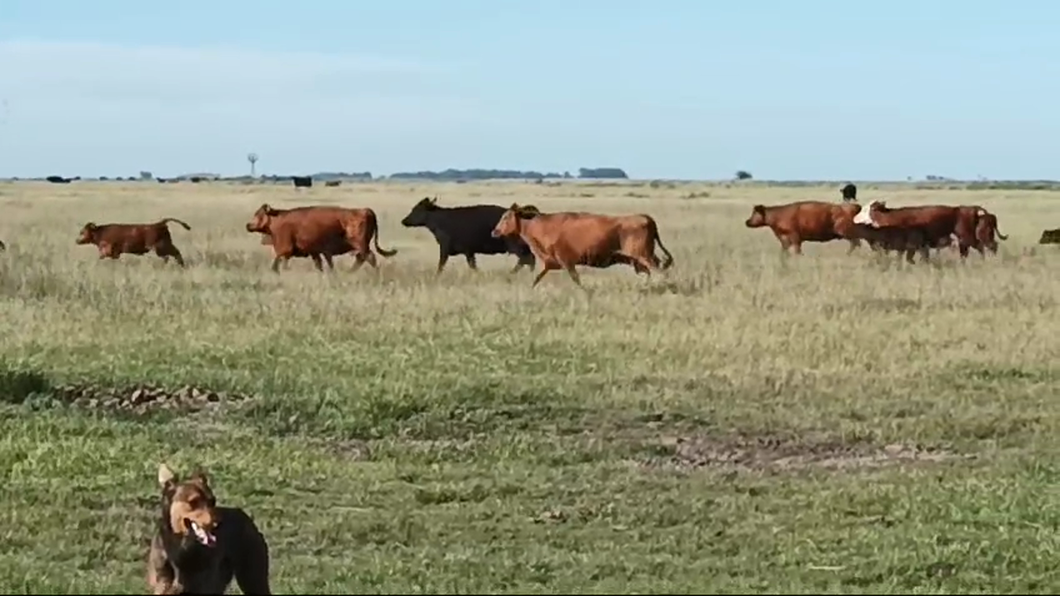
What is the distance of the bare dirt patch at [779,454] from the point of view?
31.6 ft

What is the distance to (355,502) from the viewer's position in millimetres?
8312

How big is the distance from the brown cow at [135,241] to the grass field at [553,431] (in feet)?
17.0

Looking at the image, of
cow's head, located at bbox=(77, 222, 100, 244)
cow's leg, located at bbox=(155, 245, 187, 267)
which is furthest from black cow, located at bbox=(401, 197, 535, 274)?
cow's head, located at bbox=(77, 222, 100, 244)

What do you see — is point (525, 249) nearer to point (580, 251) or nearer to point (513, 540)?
point (580, 251)

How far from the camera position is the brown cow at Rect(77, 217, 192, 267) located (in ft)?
81.3

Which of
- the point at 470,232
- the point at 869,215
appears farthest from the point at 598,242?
the point at 869,215

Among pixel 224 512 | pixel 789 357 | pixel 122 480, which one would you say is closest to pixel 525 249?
pixel 789 357

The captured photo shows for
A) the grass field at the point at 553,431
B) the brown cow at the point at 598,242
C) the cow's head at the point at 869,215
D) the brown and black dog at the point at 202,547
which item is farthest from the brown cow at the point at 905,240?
the brown and black dog at the point at 202,547

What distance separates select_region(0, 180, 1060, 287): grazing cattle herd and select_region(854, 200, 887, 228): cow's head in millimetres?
23

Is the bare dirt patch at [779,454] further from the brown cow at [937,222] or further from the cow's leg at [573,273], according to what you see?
the brown cow at [937,222]

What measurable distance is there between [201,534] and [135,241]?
71.2 ft

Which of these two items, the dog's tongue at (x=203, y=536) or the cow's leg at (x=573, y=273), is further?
the cow's leg at (x=573, y=273)

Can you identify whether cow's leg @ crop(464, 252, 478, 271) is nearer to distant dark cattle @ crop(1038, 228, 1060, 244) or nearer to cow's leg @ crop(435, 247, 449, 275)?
cow's leg @ crop(435, 247, 449, 275)

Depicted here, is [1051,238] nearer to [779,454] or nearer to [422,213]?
[422,213]
